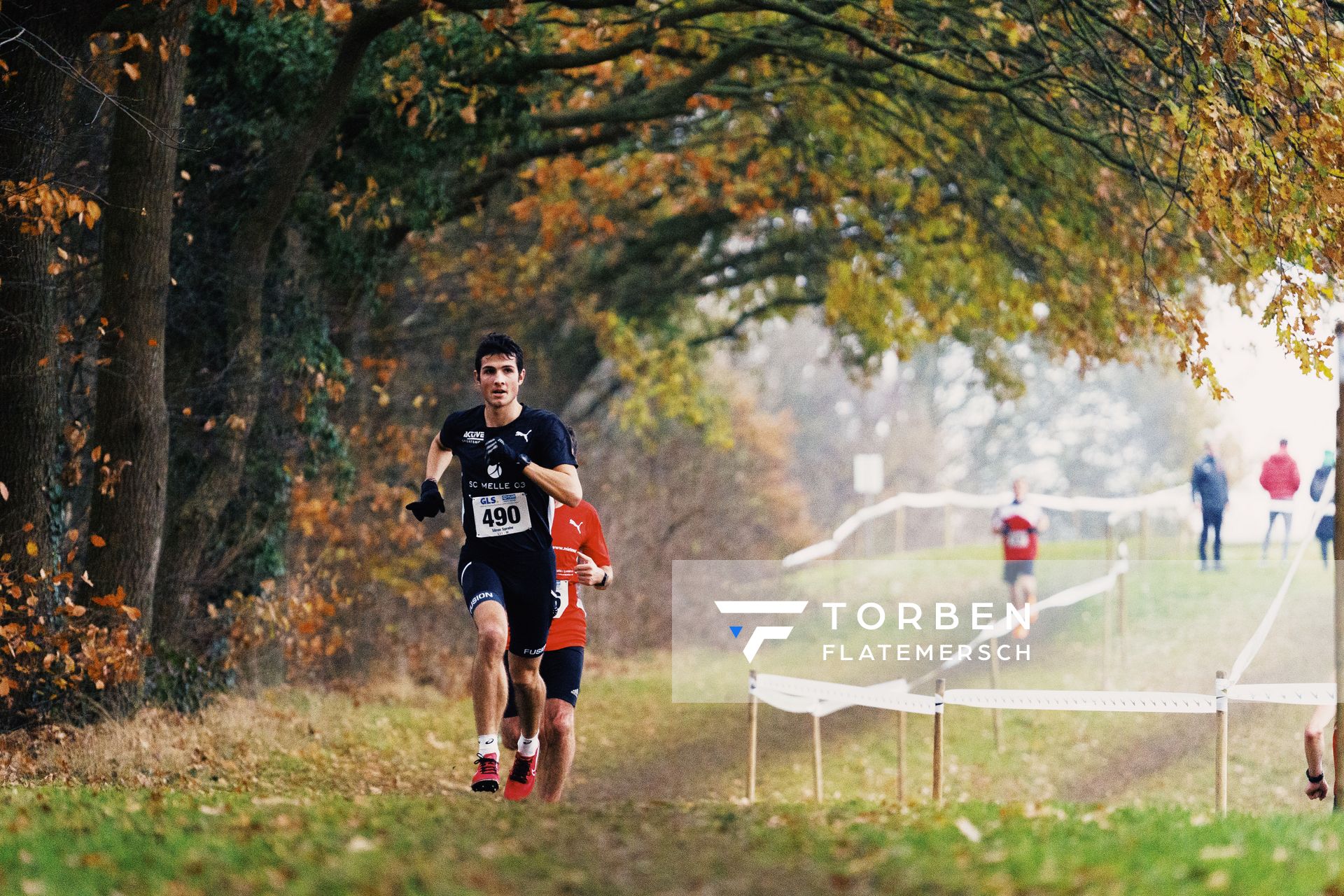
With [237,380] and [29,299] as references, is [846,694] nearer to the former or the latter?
[237,380]

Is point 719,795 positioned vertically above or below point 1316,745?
below

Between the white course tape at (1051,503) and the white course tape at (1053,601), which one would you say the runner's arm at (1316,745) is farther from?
the white course tape at (1051,503)

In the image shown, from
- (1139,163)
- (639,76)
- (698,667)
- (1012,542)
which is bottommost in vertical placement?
(698,667)

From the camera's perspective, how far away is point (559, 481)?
7.69 meters

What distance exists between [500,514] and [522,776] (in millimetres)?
1512

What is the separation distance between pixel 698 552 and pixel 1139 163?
1715 centimetres

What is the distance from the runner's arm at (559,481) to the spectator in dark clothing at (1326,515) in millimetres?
10211

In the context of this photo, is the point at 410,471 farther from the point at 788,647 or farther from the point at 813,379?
the point at 813,379

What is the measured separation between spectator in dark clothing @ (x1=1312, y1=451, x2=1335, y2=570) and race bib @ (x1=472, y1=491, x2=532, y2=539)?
404 inches

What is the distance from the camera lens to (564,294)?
23.5m

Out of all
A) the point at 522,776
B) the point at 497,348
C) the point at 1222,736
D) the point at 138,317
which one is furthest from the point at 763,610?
the point at 497,348

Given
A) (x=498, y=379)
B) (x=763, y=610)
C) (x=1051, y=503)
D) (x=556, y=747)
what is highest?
(x=498, y=379)

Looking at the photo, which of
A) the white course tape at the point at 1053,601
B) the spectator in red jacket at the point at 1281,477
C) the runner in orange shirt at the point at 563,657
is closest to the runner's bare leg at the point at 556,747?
the runner in orange shirt at the point at 563,657

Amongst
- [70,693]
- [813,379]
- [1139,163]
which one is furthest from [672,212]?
[813,379]
